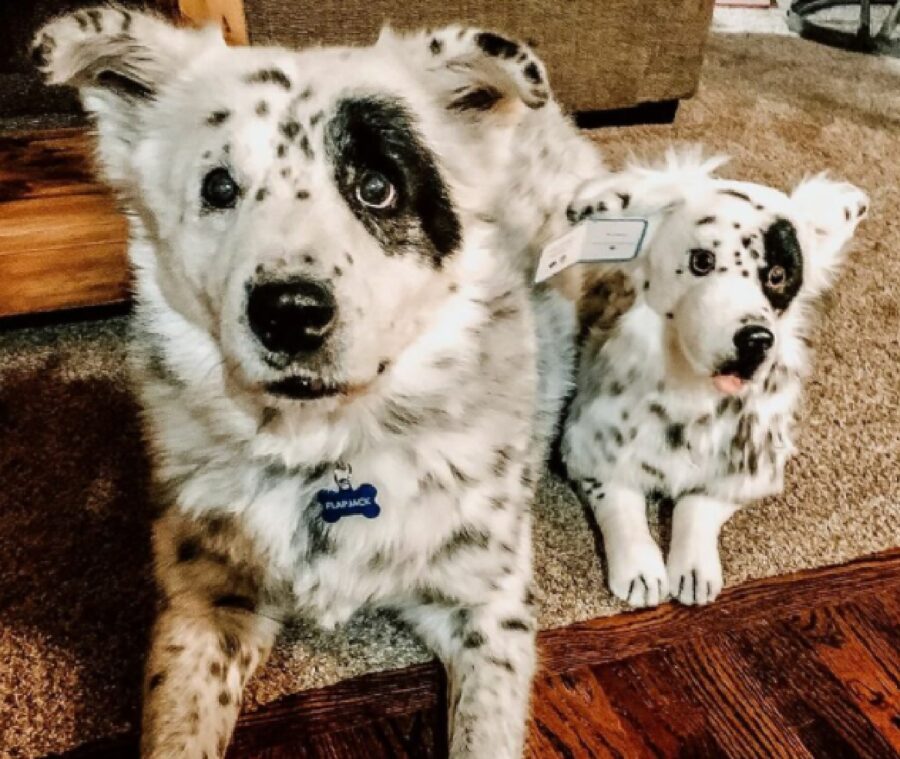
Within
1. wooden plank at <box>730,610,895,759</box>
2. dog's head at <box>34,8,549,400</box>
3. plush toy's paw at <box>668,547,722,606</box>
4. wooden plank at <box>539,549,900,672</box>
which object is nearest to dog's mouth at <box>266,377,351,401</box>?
dog's head at <box>34,8,549,400</box>

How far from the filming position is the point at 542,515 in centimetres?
193

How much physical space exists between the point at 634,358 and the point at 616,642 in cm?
55

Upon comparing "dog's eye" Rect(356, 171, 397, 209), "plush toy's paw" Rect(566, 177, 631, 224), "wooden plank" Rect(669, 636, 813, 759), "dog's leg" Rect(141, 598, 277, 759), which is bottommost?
"wooden plank" Rect(669, 636, 813, 759)

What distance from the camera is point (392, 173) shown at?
138cm

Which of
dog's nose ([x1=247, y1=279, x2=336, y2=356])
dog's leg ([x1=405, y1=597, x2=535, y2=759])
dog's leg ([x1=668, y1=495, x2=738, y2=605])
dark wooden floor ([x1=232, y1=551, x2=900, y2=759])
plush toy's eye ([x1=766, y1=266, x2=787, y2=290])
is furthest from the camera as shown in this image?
dog's leg ([x1=668, y1=495, x2=738, y2=605])

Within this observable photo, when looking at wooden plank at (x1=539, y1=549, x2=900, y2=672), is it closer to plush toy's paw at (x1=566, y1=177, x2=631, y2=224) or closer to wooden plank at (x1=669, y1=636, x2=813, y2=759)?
wooden plank at (x1=669, y1=636, x2=813, y2=759)

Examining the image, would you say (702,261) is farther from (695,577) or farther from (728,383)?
(695,577)

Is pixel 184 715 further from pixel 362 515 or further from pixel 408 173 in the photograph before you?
pixel 408 173

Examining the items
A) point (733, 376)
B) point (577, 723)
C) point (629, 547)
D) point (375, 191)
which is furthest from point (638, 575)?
point (375, 191)

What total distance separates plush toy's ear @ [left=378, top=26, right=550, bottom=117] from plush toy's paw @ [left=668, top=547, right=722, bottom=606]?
2.96 feet

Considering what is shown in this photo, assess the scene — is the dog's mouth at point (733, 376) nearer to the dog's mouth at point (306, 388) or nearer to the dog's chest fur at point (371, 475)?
the dog's chest fur at point (371, 475)

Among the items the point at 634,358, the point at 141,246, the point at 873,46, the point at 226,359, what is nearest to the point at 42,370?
the point at 141,246

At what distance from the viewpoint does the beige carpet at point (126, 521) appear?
1559mm

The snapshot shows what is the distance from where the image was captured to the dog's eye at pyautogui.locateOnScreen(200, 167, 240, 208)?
4.38 feet
